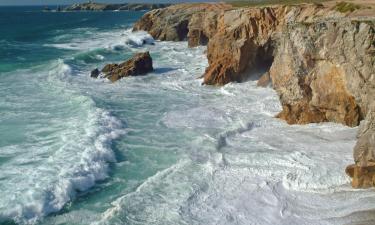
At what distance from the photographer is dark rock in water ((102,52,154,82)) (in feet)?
126

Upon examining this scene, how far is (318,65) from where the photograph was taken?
2192cm

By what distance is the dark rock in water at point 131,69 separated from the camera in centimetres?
3850

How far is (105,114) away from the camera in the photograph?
25922 millimetres

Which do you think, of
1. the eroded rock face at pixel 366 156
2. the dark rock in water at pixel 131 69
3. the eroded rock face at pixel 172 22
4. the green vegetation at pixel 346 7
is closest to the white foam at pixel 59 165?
the eroded rock face at pixel 366 156

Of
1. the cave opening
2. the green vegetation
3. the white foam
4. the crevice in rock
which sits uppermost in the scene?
the green vegetation

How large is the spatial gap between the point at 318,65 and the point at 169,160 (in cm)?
827

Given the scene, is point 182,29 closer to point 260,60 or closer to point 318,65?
point 260,60

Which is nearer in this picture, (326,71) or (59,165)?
(59,165)

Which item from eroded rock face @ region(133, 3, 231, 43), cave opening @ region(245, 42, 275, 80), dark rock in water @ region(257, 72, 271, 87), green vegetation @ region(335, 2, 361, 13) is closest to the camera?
green vegetation @ region(335, 2, 361, 13)

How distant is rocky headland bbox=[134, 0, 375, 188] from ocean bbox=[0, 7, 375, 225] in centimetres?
82

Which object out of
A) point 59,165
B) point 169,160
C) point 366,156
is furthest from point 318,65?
point 59,165

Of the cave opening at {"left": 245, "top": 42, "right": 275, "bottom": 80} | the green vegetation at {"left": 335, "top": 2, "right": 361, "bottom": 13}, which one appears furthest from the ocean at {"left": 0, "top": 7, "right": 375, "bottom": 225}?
the green vegetation at {"left": 335, "top": 2, "right": 361, "bottom": 13}

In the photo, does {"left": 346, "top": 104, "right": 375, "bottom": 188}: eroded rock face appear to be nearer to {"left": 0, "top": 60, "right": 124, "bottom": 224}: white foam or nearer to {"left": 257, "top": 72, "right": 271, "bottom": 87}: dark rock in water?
{"left": 0, "top": 60, "right": 124, "bottom": 224}: white foam

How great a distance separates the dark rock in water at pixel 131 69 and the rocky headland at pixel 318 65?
23.9ft
